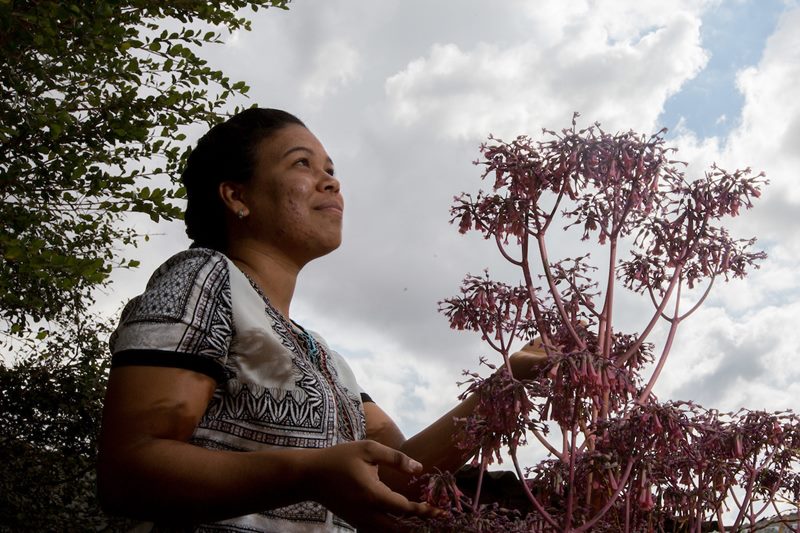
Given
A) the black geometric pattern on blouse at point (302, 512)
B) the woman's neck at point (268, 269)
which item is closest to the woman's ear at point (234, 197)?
the woman's neck at point (268, 269)

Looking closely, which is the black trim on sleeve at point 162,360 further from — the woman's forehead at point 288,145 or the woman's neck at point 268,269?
the woman's forehead at point 288,145

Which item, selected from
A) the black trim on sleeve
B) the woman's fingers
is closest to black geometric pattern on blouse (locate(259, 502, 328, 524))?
the black trim on sleeve

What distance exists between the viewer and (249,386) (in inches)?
91.4

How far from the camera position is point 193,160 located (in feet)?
10.5

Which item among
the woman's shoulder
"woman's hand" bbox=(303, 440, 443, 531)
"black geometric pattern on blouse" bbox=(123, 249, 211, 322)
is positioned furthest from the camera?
the woman's shoulder

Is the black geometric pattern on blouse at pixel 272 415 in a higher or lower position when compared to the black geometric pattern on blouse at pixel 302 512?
higher

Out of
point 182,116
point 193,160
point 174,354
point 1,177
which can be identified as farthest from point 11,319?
point 174,354

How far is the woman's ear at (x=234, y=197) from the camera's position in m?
2.86

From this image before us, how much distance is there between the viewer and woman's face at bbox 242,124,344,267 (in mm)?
2779

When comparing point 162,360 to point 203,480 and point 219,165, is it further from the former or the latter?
point 219,165

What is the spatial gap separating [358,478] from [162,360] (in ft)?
2.23

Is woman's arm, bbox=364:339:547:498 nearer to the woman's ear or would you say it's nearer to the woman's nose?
the woman's nose

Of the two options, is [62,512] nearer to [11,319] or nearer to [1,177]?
[11,319]

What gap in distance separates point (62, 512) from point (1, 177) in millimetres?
3446
